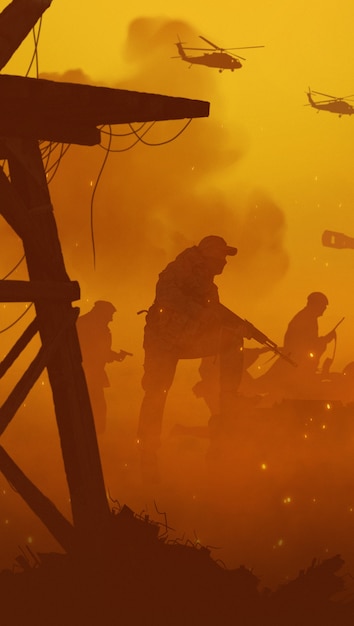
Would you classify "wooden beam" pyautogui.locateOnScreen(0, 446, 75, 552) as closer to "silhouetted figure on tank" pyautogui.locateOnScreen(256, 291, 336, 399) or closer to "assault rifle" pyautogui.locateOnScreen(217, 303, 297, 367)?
"assault rifle" pyautogui.locateOnScreen(217, 303, 297, 367)

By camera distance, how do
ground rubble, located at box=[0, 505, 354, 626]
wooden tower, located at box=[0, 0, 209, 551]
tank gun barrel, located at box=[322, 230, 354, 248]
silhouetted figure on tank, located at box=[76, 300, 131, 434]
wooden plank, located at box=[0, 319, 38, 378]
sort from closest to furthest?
ground rubble, located at box=[0, 505, 354, 626]
wooden tower, located at box=[0, 0, 209, 551]
wooden plank, located at box=[0, 319, 38, 378]
silhouetted figure on tank, located at box=[76, 300, 131, 434]
tank gun barrel, located at box=[322, 230, 354, 248]

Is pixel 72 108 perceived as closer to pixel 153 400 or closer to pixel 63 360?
pixel 63 360

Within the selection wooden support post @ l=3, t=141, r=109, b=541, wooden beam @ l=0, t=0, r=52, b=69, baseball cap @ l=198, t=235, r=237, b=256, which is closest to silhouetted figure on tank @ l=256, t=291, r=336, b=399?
baseball cap @ l=198, t=235, r=237, b=256

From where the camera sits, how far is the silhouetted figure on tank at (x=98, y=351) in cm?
2052

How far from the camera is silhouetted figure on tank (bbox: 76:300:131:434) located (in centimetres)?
2052

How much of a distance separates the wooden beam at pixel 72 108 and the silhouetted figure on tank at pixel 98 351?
10207mm

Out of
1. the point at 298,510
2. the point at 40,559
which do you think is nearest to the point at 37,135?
the point at 40,559

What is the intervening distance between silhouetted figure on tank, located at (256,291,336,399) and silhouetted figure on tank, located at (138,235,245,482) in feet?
9.87

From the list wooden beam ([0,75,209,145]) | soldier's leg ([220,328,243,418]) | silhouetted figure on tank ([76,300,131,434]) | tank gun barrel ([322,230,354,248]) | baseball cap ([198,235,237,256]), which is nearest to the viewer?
wooden beam ([0,75,209,145])

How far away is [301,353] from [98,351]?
12.2ft

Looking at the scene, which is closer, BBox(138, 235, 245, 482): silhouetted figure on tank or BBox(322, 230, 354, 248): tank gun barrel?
BBox(138, 235, 245, 482): silhouetted figure on tank

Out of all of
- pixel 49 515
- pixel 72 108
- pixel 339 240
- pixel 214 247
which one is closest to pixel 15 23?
pixel 72 108

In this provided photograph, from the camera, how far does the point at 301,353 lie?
68.9ft

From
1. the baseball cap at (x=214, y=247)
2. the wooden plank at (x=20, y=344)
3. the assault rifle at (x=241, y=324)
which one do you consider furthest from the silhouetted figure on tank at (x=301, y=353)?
the wooden plank at (x=20, y=344)
